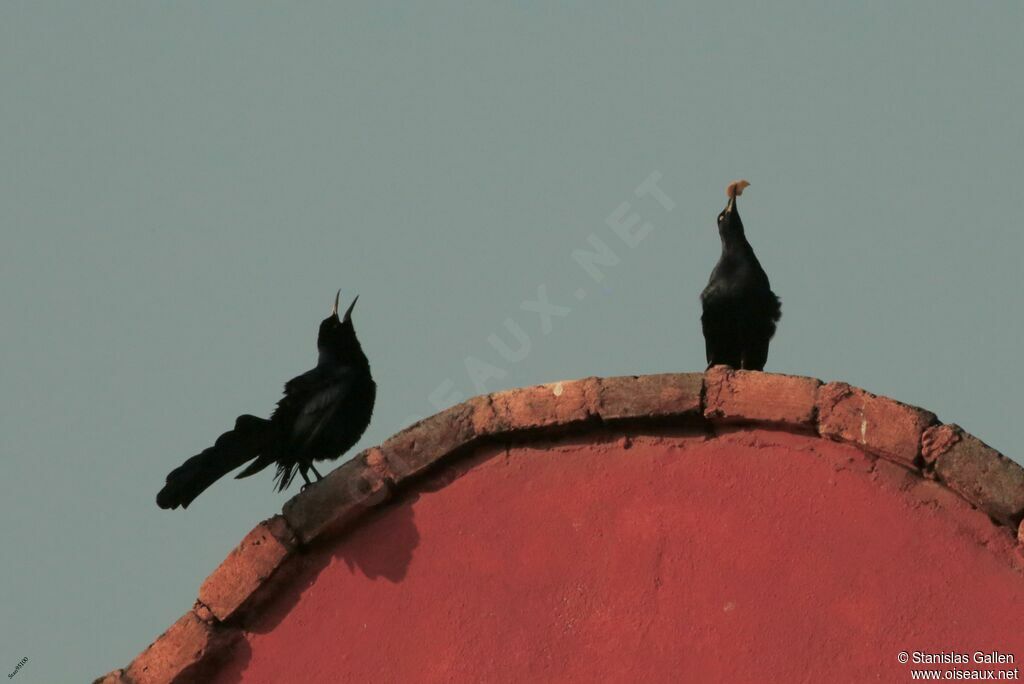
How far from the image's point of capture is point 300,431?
6895 mm

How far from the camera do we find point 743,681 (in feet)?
18.2

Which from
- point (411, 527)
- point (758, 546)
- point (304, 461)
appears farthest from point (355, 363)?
point (758, 546)

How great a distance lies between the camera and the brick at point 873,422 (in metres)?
5.81

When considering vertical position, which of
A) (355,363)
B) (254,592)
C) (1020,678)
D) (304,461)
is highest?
(355,363)

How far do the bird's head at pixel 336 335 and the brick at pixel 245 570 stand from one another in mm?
1787

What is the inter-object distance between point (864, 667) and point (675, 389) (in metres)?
1.25

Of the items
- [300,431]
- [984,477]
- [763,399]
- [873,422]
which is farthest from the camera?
[300,431]

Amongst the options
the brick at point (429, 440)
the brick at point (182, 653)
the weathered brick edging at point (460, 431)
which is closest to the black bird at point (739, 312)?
the weathered brick edging at point (460, 431)

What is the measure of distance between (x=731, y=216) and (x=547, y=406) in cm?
237

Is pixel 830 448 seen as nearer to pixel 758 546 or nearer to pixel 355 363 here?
pixel 758 546

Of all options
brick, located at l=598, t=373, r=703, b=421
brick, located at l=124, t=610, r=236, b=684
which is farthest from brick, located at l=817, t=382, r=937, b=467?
brick, located at l=124, t=610, r=236, b=684

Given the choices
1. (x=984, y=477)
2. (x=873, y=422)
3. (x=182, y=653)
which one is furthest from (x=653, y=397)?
(x=182, y=653)

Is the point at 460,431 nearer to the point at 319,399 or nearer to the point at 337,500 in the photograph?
the point at 337,500

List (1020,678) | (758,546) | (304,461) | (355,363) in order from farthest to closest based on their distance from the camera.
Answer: (355,363) < (304,461) < (758,546) < (1020,678)
